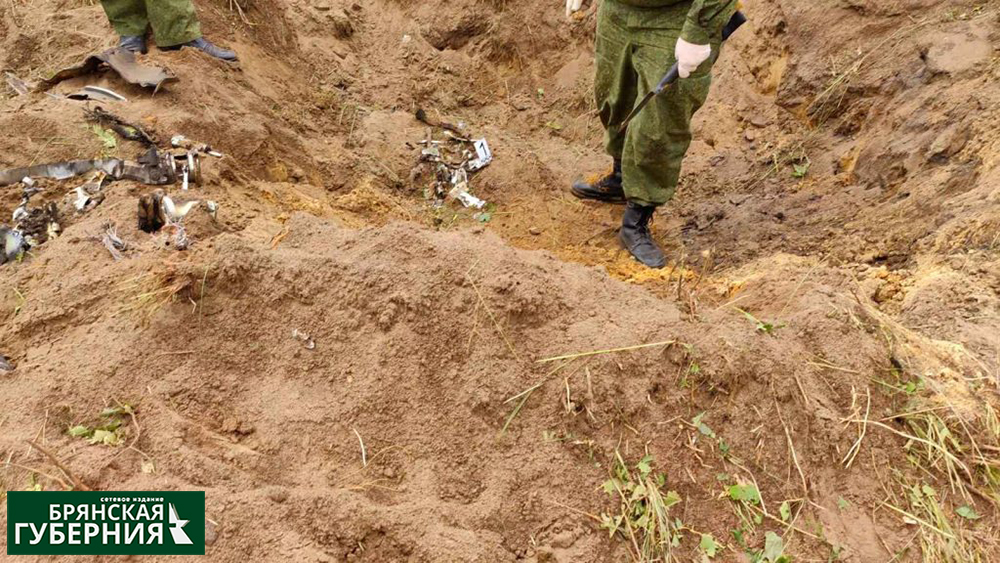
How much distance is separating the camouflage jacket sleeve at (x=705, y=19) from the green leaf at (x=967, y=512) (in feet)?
5.65

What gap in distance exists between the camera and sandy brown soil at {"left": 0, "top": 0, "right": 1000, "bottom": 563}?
1618mm

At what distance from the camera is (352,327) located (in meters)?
1.97

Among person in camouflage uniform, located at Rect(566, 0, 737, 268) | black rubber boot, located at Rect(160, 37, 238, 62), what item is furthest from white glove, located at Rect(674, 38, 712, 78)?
black rubber boot, located at Rect(160, 37, 238, 62)

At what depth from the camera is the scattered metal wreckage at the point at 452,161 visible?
146 inches

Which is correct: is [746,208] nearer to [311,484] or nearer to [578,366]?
[578,366]

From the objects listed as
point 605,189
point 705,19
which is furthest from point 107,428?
point 605,189

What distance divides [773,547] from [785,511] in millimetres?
104

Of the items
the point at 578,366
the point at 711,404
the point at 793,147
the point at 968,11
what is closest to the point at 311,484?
the point at 578,366

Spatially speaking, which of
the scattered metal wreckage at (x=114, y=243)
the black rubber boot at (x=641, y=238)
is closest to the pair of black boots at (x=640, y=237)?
the black rubber boot at (x=641, y=238)

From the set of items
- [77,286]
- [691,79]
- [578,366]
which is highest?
[691,79]

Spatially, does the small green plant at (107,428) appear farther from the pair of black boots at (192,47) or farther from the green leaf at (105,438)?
the pair of black boots at (192,47)

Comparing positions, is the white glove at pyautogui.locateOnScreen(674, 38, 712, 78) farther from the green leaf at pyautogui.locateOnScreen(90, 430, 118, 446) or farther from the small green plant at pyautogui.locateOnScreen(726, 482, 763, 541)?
the green leaf at pyautogui.locateOnScreen(90, 430, 118, 446)

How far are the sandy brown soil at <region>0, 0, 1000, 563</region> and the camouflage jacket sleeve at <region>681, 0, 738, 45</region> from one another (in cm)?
97

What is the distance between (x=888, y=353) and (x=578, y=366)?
A: 98cm
